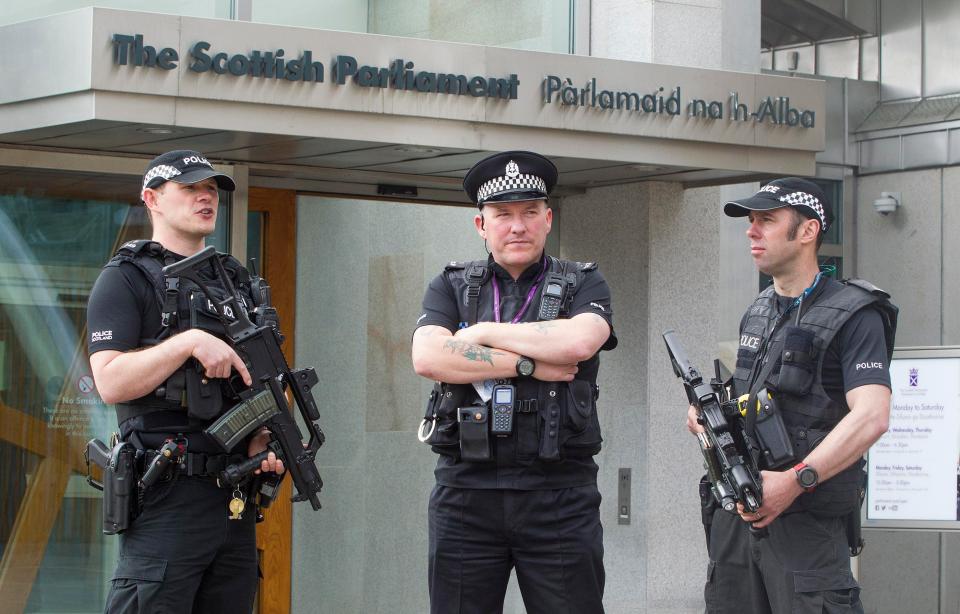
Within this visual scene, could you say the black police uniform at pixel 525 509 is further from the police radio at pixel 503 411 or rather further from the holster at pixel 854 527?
the holster at pixel 854 527

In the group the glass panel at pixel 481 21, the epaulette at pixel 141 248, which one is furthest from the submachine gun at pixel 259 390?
the glass panel at pixel 481 21

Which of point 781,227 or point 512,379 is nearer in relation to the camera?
point 512,379

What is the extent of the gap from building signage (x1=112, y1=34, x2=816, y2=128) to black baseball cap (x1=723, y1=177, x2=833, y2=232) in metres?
2.36

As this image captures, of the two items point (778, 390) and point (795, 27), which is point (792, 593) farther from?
point (795, 27)

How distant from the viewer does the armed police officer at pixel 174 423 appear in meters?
4.53

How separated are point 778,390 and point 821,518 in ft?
1.58

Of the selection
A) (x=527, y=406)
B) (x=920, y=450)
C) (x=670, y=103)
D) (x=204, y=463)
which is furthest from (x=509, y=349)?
(x=920, y=450)

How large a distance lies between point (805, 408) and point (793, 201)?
2.61ft

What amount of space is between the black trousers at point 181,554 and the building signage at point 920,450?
421cm

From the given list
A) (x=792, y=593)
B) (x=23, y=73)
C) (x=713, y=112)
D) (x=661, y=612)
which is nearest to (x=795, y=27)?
(x=713, y=112)

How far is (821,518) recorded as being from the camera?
4824 mm

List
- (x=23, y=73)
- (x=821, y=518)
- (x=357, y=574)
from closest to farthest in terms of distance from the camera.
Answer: (x=821, y=518), (x=23, y=73), (x=357, y=574)

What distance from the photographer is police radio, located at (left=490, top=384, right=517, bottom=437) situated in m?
4.48

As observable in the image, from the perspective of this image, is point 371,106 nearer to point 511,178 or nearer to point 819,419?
point 511,178
